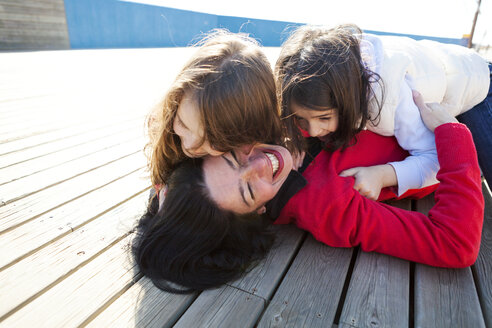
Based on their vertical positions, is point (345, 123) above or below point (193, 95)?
below

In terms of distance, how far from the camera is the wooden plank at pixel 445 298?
1.12 metres

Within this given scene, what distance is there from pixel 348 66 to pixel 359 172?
0.49 metres

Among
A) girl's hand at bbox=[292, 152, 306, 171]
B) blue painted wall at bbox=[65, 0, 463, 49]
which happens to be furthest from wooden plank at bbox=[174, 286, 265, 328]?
blue painted wall at bbox=[65, 0, 463, 49]

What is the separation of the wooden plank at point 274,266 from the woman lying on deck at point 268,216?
41mm

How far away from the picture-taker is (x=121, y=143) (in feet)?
8.63

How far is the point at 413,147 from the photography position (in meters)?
1.80

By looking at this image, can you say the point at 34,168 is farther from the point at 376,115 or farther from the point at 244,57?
the point at 376,115

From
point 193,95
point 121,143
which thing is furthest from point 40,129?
point 193,95

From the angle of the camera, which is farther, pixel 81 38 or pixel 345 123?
pixel 81 38

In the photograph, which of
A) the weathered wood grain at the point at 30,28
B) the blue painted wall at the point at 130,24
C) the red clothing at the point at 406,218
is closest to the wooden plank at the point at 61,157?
the red clothing at the point at 406,218

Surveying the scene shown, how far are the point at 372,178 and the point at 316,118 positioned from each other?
385 mm

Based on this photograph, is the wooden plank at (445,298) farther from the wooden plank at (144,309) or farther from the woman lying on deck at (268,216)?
the wooden plank at (144,309)

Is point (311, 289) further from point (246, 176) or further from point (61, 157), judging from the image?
point (61, 157)

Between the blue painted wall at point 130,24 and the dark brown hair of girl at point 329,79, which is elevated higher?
the dark brown hair of girl at point 329,79
